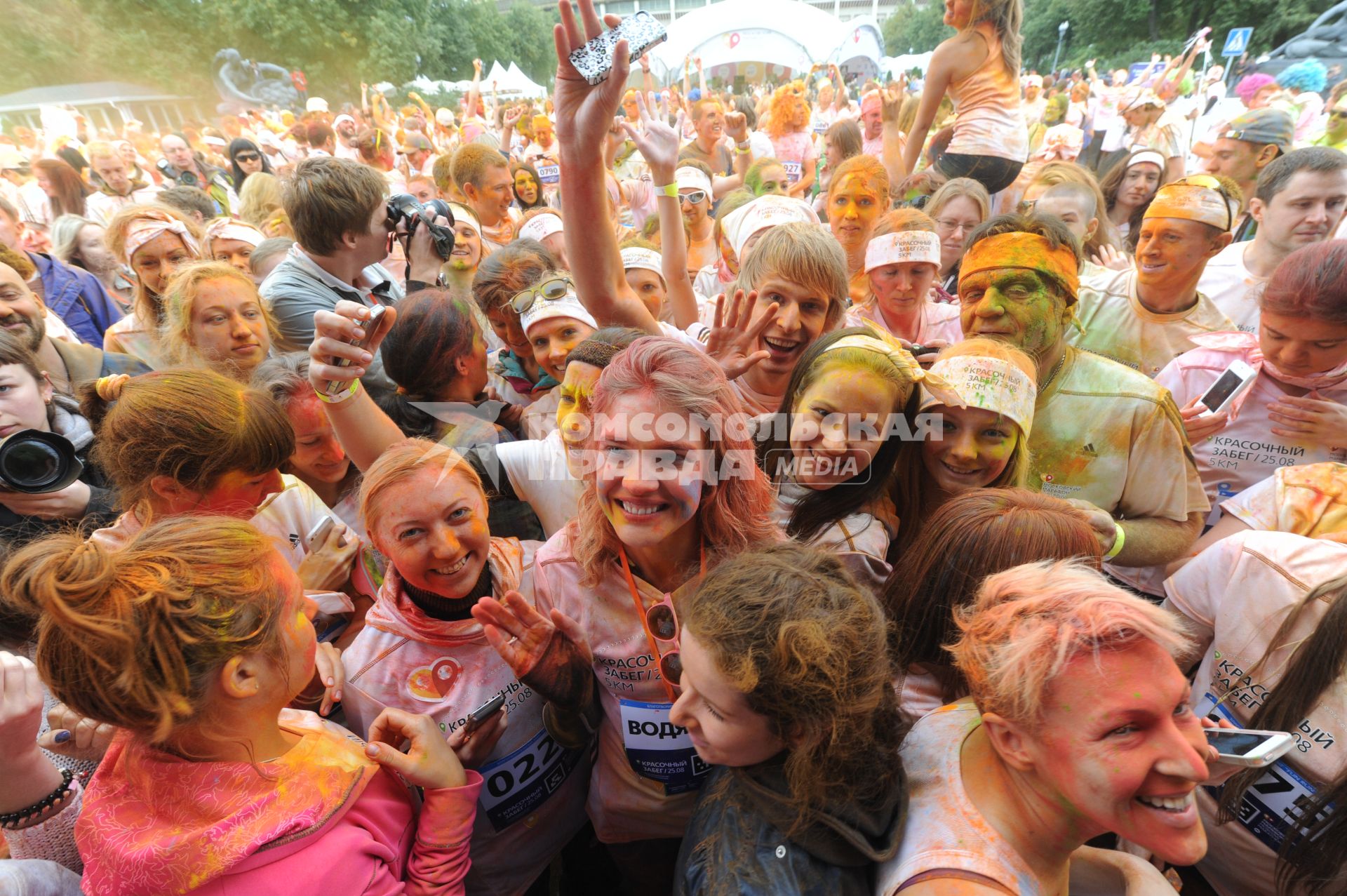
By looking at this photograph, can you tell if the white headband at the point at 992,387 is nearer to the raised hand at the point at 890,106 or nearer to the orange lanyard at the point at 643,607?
the orange lanyard at the point at 643,607

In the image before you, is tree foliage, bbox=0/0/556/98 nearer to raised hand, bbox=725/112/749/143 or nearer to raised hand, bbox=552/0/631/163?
raised hand, bbox=725/112/749/143

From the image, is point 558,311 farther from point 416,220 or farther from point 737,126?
point 737,126

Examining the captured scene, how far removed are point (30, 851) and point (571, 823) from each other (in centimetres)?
141

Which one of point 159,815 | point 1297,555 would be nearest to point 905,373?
point 1297,555

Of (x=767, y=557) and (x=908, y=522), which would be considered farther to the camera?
(x=908, y=522)

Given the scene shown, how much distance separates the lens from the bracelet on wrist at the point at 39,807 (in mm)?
1476

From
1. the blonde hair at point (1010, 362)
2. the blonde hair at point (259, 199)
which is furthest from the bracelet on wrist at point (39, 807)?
the blonde hair at point (259, 199)

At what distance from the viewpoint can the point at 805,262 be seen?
2.68m

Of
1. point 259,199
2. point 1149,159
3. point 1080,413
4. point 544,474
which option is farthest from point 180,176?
point 1149,159

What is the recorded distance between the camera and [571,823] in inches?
86.6

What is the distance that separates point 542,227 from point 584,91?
221 centimetres

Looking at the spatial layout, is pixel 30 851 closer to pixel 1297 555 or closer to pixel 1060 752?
pixel 1060 752

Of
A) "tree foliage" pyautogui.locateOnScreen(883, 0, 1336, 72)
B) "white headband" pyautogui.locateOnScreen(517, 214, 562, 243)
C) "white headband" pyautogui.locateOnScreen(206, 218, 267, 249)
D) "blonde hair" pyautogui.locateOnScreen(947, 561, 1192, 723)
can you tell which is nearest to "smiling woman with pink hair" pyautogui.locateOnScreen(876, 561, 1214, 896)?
"blonde hair" pyautogui.locateOnScreen(947, 561, 1192, 723)

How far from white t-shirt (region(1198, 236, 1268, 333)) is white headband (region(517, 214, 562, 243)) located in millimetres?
3972
